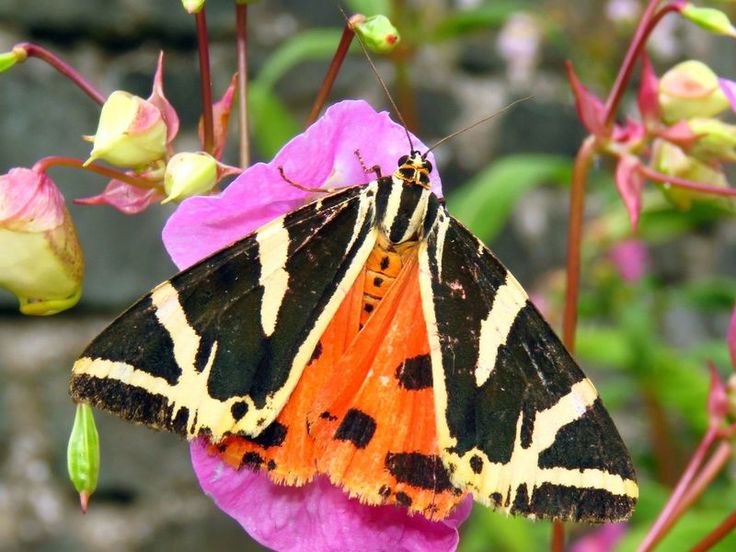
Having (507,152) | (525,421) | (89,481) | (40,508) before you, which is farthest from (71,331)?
(525,421)

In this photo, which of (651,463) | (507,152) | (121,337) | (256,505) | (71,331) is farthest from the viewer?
(507,152)

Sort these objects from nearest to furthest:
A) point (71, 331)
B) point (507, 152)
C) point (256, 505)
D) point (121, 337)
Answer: point (121, 337)
point (256, 505)
point (71, 331)
point (507, 152)

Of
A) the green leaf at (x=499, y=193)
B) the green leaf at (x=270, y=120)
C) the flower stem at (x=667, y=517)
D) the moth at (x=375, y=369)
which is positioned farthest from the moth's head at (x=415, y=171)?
the green leaf at (x=270, y=120)

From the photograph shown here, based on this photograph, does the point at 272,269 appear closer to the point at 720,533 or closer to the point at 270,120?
the point at 720,533

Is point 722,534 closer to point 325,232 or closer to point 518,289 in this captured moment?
point 518,289

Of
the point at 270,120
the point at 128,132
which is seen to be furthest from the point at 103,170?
the point at 270,120

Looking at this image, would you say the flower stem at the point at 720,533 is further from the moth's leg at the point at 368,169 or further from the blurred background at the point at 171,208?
the blurred background at the point at 171,208
